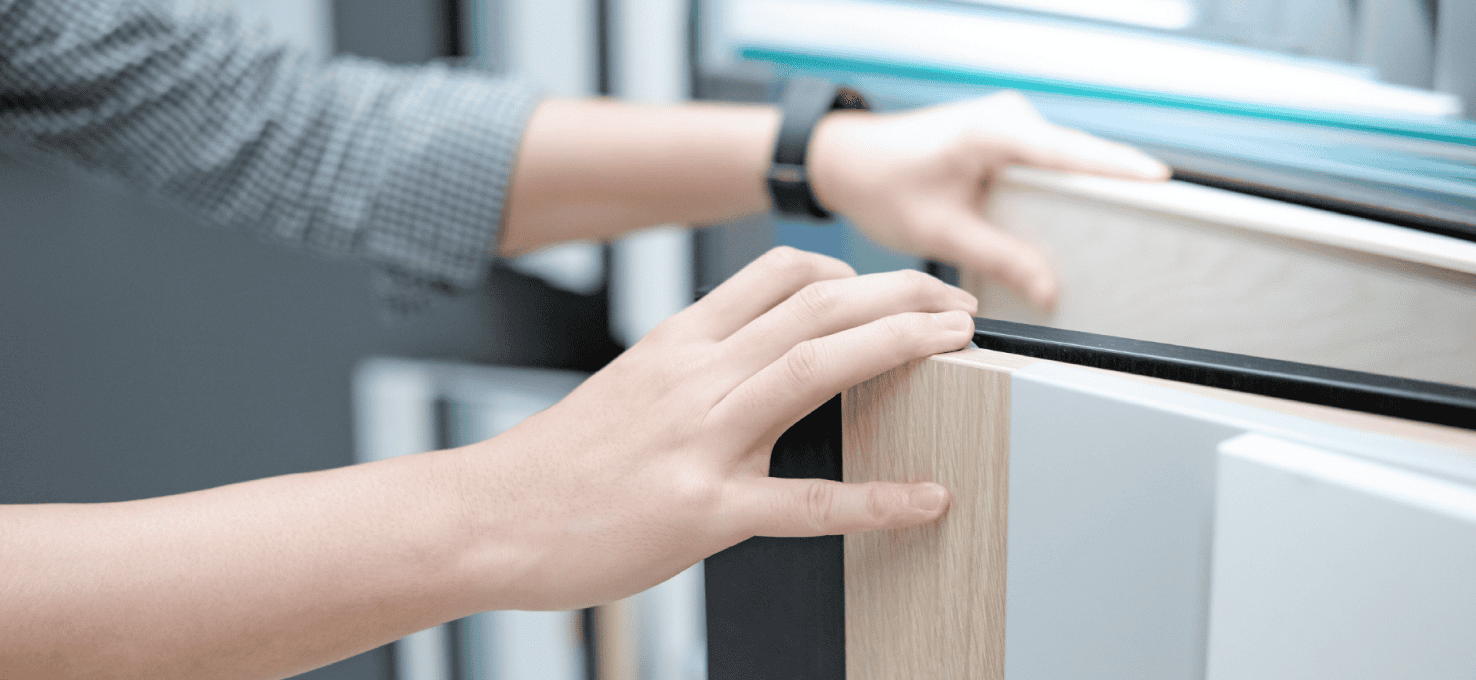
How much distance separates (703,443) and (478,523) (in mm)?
93

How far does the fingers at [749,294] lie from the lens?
0.35m

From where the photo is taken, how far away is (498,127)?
0.80 metres

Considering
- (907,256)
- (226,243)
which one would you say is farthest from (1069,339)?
(226,243)

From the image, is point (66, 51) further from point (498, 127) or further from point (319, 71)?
point (498, 127)

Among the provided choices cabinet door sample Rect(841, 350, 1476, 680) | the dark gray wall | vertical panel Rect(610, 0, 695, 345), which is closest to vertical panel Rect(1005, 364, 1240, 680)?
cabinet door sample Rect(841, 350, 1476, 680)

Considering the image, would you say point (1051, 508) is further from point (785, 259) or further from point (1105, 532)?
point (785, 259)

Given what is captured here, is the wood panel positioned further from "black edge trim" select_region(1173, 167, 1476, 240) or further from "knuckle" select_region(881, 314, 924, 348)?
"knuckle" select_region(881, 314, 924, 348)

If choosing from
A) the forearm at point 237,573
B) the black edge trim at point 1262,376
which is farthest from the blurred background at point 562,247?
the forearm at point 237,573

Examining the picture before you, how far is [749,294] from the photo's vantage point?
350 mm

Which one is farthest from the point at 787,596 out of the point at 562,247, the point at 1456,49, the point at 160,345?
the point at 160,345

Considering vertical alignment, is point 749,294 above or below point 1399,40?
below

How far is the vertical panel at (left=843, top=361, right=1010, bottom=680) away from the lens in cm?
30

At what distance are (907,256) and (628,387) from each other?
0.45 metres

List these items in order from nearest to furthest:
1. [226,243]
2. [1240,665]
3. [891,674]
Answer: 1. [1240,665]
2. [891,674]
3. [226,243]
